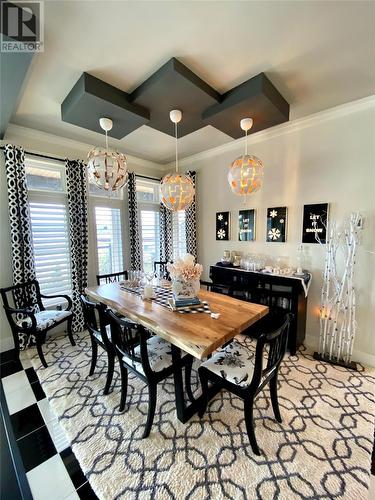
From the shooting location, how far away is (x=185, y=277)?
75.0 inches

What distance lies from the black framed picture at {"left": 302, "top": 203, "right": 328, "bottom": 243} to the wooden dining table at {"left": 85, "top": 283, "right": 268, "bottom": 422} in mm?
1353

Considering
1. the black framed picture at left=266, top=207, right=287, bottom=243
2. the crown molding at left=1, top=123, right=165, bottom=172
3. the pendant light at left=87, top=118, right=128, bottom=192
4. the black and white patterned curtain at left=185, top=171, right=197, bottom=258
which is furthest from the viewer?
the black and white patterned curtain at left=185, top=171, right=197, bottom=258

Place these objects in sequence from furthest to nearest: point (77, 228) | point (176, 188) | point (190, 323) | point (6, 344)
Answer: point (77, 228) < point (6, 344) < point (176, 188) < point (190, 323)

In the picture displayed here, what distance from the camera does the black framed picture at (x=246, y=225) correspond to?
3127 millimetres

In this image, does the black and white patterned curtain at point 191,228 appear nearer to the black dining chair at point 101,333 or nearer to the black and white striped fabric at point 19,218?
the black dining chair at point 101,333

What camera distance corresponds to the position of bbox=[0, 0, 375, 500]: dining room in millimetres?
1304

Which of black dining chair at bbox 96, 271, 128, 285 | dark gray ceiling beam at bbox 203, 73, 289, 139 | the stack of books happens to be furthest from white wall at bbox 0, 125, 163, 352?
the stack of books

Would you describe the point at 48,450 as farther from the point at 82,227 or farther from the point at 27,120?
the point at 27,120

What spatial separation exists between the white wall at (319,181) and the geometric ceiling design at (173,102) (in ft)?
2.03

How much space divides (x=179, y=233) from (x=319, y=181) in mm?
2533

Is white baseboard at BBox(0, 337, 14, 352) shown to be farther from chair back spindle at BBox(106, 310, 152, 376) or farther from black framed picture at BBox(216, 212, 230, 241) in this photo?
black framed picture at BBox(216, 212, 230, 241)

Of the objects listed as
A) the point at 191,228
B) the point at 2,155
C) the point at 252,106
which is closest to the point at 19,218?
the point at 2,155

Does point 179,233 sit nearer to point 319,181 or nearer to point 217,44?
point 319,181

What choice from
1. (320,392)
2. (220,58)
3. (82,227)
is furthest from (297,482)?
(82,227)
